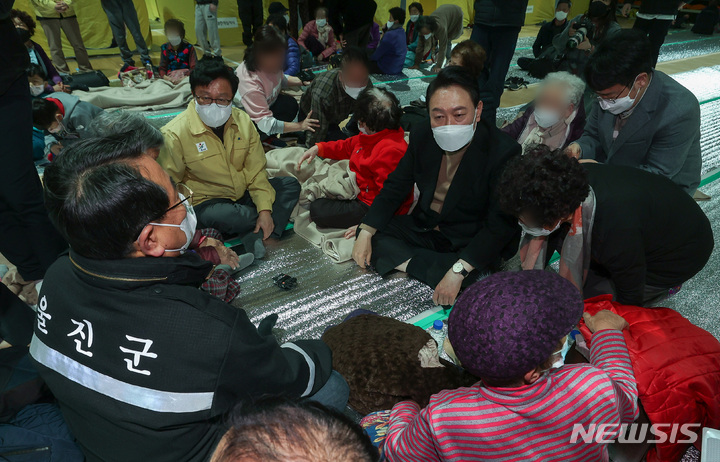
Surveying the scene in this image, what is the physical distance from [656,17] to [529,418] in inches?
205

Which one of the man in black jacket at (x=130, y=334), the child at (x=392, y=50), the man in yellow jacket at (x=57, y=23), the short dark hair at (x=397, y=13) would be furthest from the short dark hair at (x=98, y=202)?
the man in yellow jacket at (x=57, y=23)

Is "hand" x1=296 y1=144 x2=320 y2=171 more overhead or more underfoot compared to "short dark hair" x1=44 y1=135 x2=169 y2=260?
more underfoot

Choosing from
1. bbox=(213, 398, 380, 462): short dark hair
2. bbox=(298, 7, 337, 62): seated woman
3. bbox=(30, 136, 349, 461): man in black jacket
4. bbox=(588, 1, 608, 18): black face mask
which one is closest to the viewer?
bbox=(213, 398, 380, 462): short dark hair

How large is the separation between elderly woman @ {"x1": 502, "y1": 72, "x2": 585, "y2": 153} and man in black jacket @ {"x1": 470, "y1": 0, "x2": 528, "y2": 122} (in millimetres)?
1077

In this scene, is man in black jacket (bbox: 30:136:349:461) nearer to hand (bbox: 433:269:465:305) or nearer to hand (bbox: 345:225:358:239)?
hand (bbox: 433:269:465:305)

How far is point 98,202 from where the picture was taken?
96 centimetres

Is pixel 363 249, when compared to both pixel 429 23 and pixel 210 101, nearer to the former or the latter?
pixel 210 101

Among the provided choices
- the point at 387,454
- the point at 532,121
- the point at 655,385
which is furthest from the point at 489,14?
the point at 387,454

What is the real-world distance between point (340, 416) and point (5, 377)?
3.62 feet

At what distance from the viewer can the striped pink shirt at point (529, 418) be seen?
3.06ft

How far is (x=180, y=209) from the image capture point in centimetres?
118

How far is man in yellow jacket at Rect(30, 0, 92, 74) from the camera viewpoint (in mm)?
5738

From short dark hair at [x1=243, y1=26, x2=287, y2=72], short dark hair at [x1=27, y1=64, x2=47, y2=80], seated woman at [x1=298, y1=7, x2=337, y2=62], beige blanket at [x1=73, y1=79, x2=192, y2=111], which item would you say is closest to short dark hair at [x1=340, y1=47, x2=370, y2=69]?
short dark hair at [x1=243, y1=26, x2=287, y2=72]

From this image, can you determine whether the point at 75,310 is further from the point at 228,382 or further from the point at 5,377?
the point at 5,377
